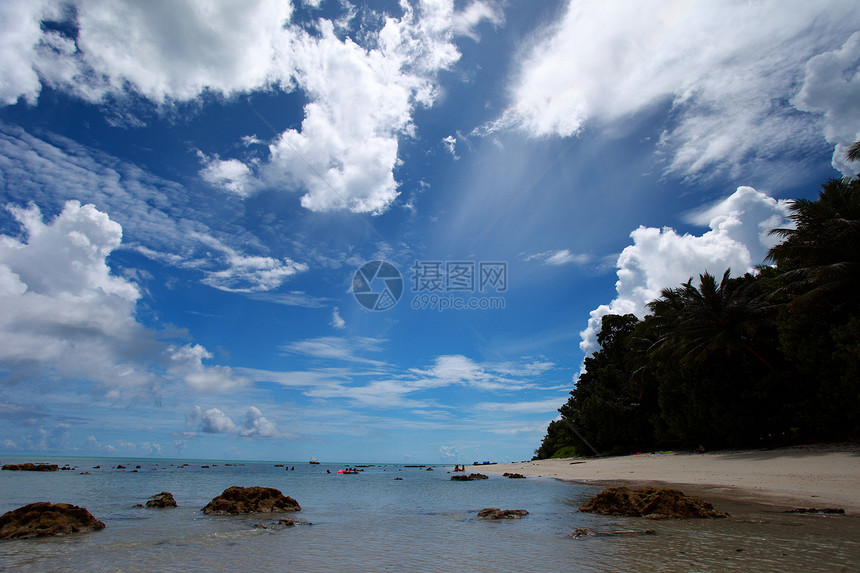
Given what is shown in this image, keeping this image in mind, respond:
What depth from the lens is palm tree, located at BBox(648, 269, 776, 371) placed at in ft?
90.9

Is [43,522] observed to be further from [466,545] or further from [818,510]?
[818,510]

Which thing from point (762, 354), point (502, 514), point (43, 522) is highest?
point (762, 354)

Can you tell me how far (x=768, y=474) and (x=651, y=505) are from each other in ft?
36.2

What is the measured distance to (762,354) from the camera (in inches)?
1112

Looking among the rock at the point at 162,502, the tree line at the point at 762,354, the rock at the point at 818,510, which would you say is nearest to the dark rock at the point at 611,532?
the rock at the point at 818,510

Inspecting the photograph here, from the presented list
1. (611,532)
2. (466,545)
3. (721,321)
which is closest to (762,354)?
(721,321)

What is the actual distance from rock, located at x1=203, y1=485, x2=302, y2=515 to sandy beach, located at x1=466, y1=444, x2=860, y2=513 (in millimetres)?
15679

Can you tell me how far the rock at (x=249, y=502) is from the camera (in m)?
15.4

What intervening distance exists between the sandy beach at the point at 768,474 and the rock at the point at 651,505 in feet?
11.1

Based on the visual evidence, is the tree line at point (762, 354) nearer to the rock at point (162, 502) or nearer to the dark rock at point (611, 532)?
the dark rock at point (611, 532)

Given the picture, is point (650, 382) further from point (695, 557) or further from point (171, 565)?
point (171, 565)

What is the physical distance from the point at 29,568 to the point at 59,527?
387 cm

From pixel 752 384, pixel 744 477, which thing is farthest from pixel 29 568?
pixel 752 384

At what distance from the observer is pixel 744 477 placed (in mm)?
19266
